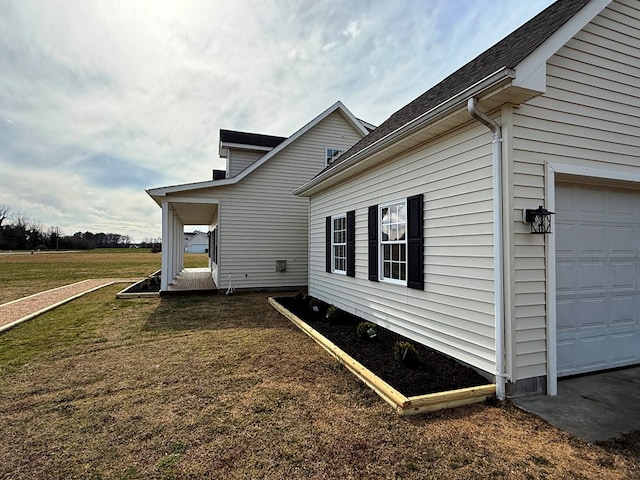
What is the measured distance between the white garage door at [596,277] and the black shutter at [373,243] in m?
2.80

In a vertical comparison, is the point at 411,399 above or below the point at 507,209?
below

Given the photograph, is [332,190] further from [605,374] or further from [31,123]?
[31,123]

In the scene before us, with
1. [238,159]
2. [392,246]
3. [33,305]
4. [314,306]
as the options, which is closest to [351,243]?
[392,246]

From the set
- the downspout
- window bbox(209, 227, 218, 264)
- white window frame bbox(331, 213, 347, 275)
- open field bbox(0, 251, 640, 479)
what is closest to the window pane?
open field bbox(0, 251, 640, 479)

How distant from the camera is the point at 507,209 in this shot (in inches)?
131

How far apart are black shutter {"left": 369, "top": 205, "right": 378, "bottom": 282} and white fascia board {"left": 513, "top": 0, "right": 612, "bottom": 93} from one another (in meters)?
3.20

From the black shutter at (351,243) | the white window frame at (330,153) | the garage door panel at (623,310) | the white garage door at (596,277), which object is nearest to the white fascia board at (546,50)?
the white garage door at (596,277)

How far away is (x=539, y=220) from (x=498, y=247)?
1.72 feet

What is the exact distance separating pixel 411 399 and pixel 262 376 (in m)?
1.89

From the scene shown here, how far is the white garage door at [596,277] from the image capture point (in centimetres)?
388

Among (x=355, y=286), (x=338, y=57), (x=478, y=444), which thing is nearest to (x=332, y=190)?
(x=355, y=286)

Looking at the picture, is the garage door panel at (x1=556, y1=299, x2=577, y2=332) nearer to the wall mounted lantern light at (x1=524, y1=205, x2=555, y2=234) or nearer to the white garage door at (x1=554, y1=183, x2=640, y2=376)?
the white garage door at (x1=554, y1=183, x2=640, y2=376)

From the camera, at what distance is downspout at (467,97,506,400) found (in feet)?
11.0

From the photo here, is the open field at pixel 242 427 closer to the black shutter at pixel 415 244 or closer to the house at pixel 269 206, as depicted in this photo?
the black shutter at pixel 415 244
